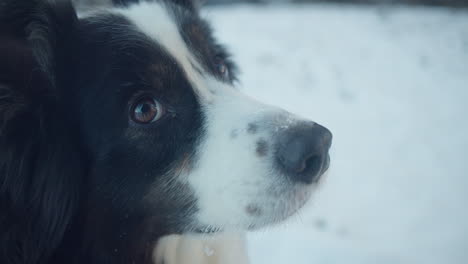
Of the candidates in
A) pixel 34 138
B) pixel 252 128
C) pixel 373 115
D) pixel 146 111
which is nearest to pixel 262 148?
pixel 252 128

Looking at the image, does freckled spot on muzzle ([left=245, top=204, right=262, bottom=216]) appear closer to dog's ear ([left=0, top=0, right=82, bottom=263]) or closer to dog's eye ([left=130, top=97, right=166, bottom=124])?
dog's eye ([left=130, top=97, right=166, bottom=124])

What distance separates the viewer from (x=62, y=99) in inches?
62.6

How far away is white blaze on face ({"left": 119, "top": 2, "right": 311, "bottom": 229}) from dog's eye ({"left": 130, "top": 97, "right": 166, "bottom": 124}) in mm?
201

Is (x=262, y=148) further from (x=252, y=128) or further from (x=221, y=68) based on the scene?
(x=221, y=68)

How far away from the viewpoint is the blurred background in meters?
3.27

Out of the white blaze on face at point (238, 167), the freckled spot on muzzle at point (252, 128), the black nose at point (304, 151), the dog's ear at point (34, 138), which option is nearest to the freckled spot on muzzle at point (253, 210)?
the white blaze on face at point (238, 167)

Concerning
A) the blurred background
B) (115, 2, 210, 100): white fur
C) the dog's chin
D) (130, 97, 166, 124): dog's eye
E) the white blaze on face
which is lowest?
the blurred background

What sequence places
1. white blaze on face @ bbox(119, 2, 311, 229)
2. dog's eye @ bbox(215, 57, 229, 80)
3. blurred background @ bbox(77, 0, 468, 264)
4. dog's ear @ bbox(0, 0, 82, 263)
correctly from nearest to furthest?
dog's ear @ bbox(0, 0, 82, 263) < white blaze on face @ bbox(119, 2, 311, 229) < dog's eye @ bbox(215, 57, 229, 80) < blurred background @ bbox(77, 0, 468, 264)

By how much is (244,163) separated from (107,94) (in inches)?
24.6

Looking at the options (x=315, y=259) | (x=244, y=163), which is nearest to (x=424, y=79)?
(x=315, y=259)

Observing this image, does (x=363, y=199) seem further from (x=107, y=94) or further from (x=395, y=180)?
(x=107, y=94)

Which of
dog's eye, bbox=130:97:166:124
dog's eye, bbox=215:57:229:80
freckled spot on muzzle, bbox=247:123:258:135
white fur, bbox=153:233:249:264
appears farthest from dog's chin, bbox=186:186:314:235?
dog's eye, bbox=215:57:229:80

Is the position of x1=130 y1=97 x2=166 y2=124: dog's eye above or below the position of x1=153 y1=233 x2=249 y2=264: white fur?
above

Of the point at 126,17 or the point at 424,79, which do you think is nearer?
the point at 126,17
